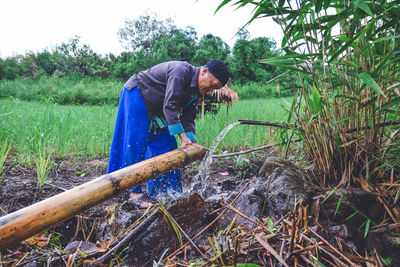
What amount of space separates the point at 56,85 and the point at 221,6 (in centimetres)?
1451

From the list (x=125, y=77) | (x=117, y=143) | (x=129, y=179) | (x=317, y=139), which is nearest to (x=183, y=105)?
(x=117, y=143)

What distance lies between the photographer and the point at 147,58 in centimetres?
1504

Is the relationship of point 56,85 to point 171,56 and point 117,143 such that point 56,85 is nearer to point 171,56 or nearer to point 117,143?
point 171,56

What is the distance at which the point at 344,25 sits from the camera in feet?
4.20

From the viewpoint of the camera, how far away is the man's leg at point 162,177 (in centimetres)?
276

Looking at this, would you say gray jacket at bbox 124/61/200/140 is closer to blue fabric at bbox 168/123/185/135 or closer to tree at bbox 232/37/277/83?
blue fabric at bbox 168/123/185/135

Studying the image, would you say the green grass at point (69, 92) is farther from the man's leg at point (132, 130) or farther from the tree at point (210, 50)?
the man's leg at point (132, 130)

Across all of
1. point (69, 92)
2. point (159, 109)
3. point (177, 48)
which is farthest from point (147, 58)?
point (159, 109)

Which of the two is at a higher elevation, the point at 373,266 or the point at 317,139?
the point at 317,139

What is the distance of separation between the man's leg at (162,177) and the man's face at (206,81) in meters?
0.69

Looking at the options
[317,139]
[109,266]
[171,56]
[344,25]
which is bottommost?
[109,266]

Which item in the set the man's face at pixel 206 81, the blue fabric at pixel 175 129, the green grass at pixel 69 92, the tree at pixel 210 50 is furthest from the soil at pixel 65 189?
the tree at pixel 210 50

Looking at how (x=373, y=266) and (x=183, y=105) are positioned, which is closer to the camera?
(x=373, y=266)

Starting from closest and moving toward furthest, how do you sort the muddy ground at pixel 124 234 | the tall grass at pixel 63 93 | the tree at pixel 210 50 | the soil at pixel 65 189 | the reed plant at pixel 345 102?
the muddy ground at pixel 124 234, the reed plant at pixel 345 102, the soil at pixel 65 189, the tall grass at pixel 63 93, the tree at pixel 210 50
